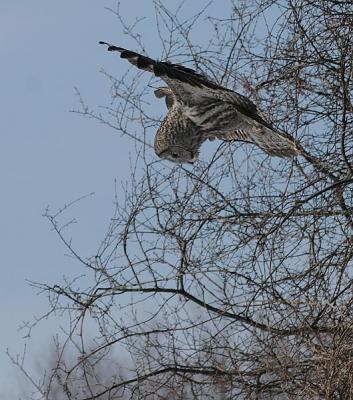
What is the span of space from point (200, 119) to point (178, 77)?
0.80 m

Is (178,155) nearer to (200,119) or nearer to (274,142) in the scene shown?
(200,119)

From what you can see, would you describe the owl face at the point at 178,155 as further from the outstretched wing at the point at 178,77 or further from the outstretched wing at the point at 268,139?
the outstretched wing at the point at 178,77

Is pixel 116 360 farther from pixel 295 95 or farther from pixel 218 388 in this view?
pixel 295 95

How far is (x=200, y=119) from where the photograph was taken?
790 centimetres

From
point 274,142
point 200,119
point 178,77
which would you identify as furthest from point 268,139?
point 178,77

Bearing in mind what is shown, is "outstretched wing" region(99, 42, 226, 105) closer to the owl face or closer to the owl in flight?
the owl in flight

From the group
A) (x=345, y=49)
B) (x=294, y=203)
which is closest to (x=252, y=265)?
(x=294, y=203)

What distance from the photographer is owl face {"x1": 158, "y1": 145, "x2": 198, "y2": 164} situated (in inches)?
314

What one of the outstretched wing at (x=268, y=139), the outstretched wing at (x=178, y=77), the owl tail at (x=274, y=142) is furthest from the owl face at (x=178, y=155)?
the owl tail at (x=274, y=142)

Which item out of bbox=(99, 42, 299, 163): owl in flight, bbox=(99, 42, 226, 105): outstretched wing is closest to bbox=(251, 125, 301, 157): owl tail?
bbox=(99, 42, 299, 163): owl in flight

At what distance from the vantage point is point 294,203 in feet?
22.9

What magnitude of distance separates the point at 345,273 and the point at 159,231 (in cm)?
123

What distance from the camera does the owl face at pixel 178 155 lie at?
7965 millimetres

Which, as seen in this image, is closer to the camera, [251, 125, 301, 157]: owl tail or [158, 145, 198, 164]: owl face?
[251, 125, 301, 157]: owl tail
